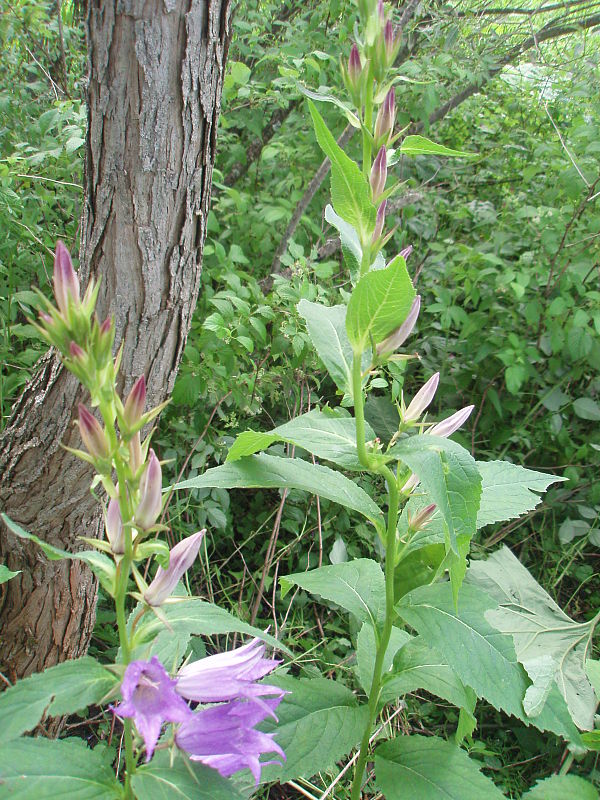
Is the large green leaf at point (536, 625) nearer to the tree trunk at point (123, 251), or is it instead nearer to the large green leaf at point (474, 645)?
the large green leaf at point (474, 645)

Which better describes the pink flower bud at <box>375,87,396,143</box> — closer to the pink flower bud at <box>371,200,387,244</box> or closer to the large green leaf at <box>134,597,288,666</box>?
the pink flower bud at <box>371,200,387,244</box>

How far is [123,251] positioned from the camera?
1561 millimetres

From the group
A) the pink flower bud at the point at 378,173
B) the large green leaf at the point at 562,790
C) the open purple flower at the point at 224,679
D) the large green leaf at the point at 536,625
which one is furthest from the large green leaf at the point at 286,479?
the large green leaf at the point at 536,625

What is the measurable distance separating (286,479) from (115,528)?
1.09ft

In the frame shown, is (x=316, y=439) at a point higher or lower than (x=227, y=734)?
higher

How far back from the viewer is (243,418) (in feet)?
8.10

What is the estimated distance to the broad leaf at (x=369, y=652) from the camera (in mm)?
1223

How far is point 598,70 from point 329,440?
3.02 m

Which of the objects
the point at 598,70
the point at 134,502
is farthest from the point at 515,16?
the point at 134,502

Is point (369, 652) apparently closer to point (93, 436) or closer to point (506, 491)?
point (506, 491)

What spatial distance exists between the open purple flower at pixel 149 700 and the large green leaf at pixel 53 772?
0.45 feet

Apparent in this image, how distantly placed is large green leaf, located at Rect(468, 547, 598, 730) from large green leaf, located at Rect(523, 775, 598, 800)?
0.87 ft

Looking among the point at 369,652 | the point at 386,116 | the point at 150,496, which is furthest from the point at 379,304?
the point at 369,652

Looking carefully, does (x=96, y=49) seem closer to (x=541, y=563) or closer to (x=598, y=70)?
(x=541, y=563)
